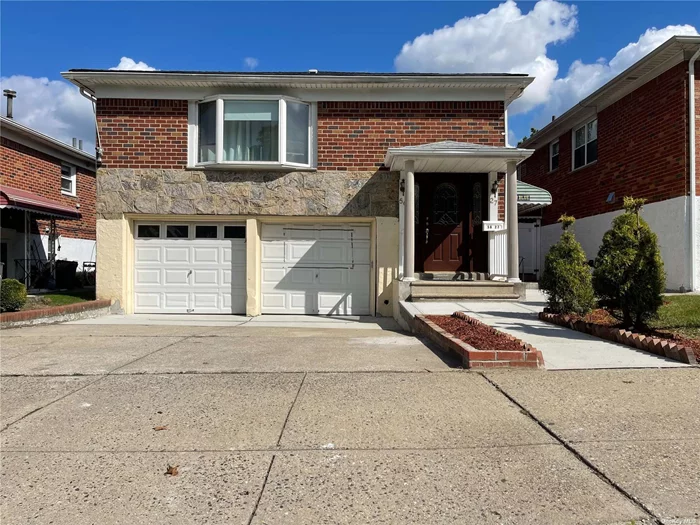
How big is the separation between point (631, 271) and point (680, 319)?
151cm

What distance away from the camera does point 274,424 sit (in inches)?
133

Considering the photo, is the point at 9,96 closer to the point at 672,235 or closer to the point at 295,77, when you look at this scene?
A: the point at 295,77

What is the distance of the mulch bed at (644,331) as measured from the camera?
5279 mm

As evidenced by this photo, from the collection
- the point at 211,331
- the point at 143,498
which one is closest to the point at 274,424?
the point at 143,498

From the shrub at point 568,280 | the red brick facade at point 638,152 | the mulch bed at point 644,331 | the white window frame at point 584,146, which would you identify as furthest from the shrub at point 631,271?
the white window frame at point 584,146

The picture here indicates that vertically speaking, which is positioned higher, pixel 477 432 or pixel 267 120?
pixel 267 120

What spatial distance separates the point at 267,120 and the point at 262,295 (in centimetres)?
399

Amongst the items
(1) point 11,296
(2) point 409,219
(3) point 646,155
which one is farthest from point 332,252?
(3) point 646,155

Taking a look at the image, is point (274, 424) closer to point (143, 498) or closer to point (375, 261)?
point (143, 498)

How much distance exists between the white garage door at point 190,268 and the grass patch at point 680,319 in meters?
8.14

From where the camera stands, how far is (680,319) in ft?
22.1

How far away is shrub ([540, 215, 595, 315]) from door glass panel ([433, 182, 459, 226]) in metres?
3.51

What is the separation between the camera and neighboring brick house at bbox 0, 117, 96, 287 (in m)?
12.3

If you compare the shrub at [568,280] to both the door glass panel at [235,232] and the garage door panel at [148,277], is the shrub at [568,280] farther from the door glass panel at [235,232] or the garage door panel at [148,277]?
the garage door panel at [148,277]
